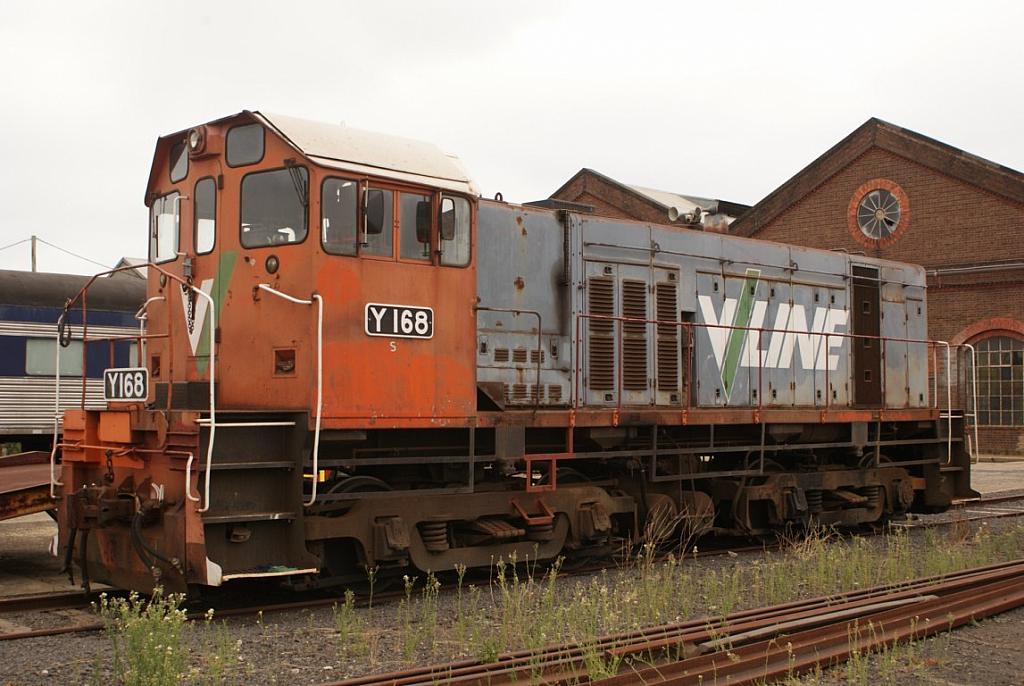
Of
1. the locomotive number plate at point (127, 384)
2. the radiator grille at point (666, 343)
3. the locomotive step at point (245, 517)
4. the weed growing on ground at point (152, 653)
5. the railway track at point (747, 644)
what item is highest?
the radiator grille at point (666, 343)

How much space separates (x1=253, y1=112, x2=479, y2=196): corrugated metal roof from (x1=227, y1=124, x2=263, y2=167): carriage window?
17 cm

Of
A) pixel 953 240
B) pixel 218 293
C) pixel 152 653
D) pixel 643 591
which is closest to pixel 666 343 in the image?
pixel 643 591

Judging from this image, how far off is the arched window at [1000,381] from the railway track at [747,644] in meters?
21.2

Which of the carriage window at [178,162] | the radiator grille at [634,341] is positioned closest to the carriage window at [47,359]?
the carriage window at [178,162]

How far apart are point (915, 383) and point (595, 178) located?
26.4 meters

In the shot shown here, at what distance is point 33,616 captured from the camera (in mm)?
7613

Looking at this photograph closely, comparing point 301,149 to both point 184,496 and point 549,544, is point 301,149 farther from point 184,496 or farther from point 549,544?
point 549,544

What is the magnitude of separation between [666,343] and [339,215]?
432 centimetres

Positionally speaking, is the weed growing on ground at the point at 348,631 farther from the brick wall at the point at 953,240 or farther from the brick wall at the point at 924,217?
the brick wall at the point at 924,217

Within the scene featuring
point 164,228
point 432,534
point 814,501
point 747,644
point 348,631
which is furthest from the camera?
point 814,501

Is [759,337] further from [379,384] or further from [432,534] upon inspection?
[379,384]

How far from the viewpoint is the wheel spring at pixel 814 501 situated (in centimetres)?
1188

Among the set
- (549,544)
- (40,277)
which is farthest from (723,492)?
(40,277)

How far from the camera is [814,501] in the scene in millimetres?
11922
